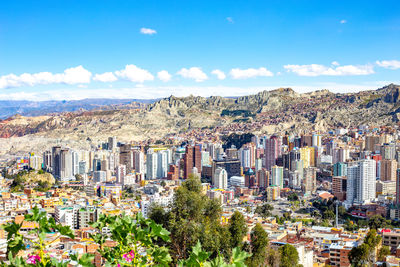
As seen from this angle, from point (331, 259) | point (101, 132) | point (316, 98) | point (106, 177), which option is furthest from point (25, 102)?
point (331, 259)

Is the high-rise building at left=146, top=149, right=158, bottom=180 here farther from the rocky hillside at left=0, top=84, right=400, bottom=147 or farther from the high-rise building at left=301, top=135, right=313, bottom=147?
the rocky hillside at left=0, top=84, right=400, bottom=147

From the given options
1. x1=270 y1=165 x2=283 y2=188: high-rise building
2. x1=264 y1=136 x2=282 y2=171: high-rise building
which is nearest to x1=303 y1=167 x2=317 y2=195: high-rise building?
x1=270 y1=165 x2=283 y2=188: high-rise building

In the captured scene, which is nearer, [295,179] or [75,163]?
[295,179]

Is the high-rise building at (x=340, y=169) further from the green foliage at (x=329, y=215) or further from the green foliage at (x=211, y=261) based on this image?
the green foliage at (x=211, y=261)

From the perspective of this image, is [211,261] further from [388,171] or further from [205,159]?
[205,159]

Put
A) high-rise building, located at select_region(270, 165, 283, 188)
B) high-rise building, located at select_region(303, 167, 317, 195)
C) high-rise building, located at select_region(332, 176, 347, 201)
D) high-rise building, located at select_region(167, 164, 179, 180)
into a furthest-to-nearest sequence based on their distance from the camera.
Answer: high-rise building, located at select_region(167, 164, 179, 180)
high-rise building, located at select_region(270, 165, 283, 188)
high-rise building, located at select_region(303, 167, 317, 195)
high-rise building, located at select_region(332, 176, 347, 201)

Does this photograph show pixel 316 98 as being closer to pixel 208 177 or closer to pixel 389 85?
pixel 389 85

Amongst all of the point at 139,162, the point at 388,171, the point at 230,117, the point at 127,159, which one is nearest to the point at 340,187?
the point at 388,171
